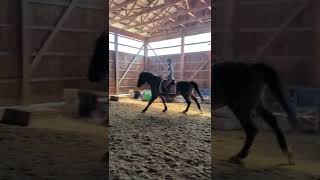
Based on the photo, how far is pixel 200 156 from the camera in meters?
1.22

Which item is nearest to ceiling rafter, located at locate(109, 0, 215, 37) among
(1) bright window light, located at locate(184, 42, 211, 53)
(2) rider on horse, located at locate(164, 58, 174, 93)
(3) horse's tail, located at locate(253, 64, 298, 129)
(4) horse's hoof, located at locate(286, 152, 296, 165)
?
(1) bright window light, located at locate(184, 42, 211, 53)

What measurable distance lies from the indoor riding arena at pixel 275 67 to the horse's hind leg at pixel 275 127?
0.03ft

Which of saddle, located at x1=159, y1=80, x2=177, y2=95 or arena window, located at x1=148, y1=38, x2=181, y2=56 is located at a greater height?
arena window, located at x1=148, y1=38, x2=181, y2=56

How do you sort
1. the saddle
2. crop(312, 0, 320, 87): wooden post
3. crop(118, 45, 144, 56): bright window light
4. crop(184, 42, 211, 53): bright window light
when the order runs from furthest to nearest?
1. the saddle
2. crop(118, 45, 144, 56): bright window light
3. crop(184, 42, 211, 53): bright window light
4. crop(312, 0, 320, 87): wooden post

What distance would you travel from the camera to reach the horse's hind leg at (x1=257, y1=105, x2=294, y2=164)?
32.4 inches

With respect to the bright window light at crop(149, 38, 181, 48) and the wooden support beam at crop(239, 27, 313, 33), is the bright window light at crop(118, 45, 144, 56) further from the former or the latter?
the wooden support beam at crop(239, 27, 313, 33)

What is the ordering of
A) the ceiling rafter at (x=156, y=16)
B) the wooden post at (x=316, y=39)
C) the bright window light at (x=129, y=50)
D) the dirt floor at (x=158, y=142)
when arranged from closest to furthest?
the wooden post at (x=316, y=39) < the dirt floor at (x=158, y=142) < the bright window light at (x=129, y=50) < the ceiling rafter at (x=156, y=16)

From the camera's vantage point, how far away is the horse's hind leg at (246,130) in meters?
0.82

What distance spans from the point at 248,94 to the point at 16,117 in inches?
26.5

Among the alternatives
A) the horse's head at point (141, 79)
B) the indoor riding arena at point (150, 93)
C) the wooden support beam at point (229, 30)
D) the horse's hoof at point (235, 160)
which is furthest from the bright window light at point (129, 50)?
the horse's hoof at point (235, 160)

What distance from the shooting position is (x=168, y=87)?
181 cm

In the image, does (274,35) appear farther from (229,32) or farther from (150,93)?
(150,93)

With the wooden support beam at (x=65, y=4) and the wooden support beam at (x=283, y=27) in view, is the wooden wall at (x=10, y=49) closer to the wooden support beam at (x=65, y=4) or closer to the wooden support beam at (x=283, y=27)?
the wooden support beam at (x=65, y=4)

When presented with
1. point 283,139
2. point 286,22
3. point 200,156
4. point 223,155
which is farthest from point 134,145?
point 286,22
